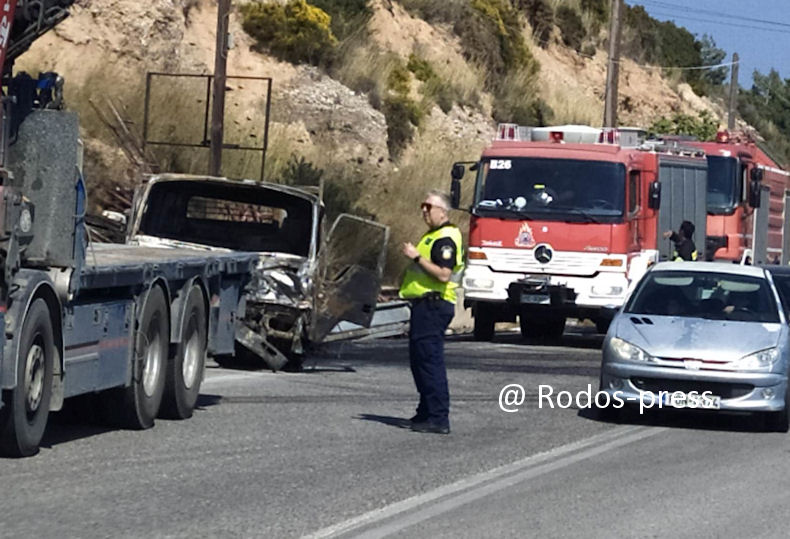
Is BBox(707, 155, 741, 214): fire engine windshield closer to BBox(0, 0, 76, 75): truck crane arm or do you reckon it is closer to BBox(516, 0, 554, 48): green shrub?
BBox(0, 0, 76, 75): truck crane arm

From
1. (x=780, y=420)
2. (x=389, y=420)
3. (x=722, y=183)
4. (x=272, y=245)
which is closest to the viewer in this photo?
(x=389, y=420)

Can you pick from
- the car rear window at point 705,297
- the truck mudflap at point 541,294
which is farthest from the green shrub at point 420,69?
the car rear window at point 705,297

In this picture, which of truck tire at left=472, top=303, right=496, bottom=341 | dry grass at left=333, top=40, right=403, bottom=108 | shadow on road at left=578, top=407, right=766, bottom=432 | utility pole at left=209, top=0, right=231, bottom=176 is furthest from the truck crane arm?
dry grass at left=333, top=40, right=403, bottom=108

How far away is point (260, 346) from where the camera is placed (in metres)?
16.9

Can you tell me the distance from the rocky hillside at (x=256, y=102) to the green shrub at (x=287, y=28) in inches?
12.0

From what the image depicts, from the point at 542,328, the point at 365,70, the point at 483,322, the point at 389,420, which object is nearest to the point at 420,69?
the point at 365,70

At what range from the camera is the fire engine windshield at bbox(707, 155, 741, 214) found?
2997 centimetres

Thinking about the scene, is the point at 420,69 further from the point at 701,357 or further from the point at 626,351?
the point at 701,357

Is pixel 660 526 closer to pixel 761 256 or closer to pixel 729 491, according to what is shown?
pixel 729 491

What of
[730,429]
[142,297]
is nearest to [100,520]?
[142,297]

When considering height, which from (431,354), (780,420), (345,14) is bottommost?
(780,420)

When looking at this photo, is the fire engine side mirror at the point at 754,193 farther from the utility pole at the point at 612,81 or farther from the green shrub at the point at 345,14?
the green shrub at the point at 345,14

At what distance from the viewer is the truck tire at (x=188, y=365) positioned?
514 inches

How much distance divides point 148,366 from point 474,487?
11.1 ft
